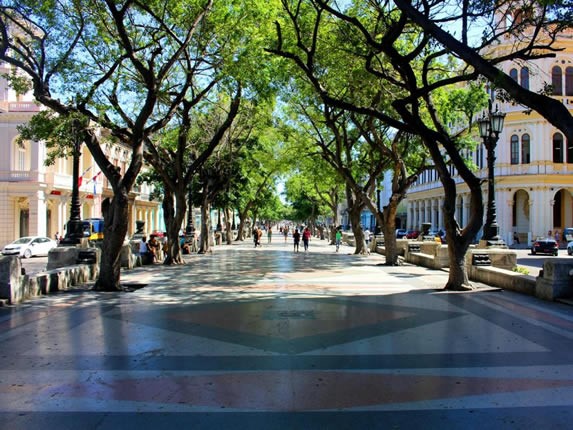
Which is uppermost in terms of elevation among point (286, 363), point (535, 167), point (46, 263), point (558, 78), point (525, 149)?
point (558, 78)

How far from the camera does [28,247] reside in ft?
96.2

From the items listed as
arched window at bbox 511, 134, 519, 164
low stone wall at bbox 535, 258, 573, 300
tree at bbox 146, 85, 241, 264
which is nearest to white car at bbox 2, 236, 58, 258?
tree at bbox 146, 85, 241, 264

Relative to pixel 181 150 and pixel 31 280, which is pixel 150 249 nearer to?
pixel 181 150

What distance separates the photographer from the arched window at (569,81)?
42906mm

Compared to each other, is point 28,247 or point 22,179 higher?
point 22,179

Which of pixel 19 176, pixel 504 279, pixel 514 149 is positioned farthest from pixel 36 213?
pixel 514 149

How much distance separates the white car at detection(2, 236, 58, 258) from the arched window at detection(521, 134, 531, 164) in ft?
127

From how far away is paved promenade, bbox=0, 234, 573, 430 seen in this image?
484 centimetres

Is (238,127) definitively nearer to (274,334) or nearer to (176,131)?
(176,131)

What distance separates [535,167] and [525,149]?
216 cm

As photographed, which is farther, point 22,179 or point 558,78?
point 558,78

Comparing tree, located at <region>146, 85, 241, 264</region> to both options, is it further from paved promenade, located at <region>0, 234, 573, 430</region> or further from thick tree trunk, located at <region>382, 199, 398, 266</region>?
paved promenade, located at <region>0, 234, 573, 430</region>

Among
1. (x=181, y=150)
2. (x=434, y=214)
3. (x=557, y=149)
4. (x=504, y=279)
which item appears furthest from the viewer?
(x=434, y=214)

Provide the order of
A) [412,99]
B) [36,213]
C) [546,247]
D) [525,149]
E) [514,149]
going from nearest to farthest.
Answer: [412,99] → [546,247] → [36,213] → [525,149] → [514,149]
